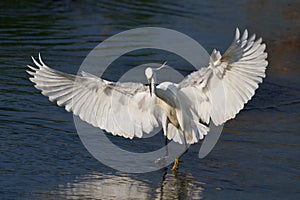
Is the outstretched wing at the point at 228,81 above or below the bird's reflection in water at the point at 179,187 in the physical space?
above

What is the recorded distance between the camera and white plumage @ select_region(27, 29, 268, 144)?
22.1 feet

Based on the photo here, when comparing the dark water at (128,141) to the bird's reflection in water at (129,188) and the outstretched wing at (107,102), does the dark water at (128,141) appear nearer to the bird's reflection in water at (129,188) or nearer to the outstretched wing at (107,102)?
the bird's reflection in water at (129,188)

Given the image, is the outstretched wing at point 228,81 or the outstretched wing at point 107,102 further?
the outstretched wing at point 107,102

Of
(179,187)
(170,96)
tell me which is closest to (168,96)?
(170,96)

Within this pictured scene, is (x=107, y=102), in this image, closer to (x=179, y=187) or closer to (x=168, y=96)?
(x=168, y=96)

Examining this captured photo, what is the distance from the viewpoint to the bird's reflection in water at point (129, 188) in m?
6.38

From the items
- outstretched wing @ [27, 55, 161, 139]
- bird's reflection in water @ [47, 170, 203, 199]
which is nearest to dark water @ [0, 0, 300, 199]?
bird's reflection in water @ [47, 170, 203, 199]

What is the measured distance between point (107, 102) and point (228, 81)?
1113 millimetres

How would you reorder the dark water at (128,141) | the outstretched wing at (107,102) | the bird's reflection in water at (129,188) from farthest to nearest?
the outstretched wing at (107,102)
the dark water at (128,141)
the bird's reflection in water at (129,188)

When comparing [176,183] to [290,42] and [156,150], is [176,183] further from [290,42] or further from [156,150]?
[290,42]

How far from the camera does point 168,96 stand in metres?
6.89

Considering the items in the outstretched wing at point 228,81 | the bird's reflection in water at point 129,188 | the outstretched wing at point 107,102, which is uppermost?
the outstretched wing at point 228,81

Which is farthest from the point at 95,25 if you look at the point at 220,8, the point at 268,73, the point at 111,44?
the point at 268,73

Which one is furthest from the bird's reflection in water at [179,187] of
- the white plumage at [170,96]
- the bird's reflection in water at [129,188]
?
the white plumage at [170,96]
